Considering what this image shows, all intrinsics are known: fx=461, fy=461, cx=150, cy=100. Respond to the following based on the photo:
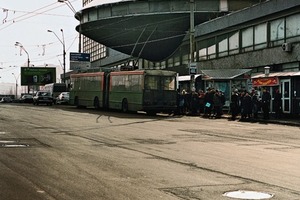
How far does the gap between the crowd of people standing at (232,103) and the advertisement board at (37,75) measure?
217 ft

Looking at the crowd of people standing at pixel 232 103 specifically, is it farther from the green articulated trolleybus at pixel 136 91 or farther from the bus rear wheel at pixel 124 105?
the bus rear wheel at pixel 124 105

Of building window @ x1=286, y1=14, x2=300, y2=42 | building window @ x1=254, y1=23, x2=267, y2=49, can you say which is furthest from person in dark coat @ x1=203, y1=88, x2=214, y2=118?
building window @ x1=254, y1=23, x2=267, y2=49

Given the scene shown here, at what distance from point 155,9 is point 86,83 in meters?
14.0

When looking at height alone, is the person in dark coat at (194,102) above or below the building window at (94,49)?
below

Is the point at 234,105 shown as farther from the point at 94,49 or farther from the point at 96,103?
the point at 94,49

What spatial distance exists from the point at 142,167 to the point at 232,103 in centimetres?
1885

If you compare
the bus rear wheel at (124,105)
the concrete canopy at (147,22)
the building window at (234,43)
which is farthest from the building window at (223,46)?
the bus rear wheel at (124,105)

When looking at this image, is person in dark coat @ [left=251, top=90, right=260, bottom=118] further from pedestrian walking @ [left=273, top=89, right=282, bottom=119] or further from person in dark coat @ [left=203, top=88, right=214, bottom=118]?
person in dark coat @ [left=203, top=88, right=214, bottom=118]

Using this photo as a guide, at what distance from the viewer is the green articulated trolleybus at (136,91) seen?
3038cm

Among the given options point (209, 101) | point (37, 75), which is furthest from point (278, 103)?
point (37, 75)

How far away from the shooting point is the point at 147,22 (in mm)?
51531

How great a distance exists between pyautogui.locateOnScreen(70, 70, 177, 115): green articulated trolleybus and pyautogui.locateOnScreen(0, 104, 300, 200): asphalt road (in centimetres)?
1435

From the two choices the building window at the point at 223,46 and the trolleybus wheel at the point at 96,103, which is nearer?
the trolleybus wheel at the point at 96,103

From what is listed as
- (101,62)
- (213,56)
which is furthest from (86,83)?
(101,62)
